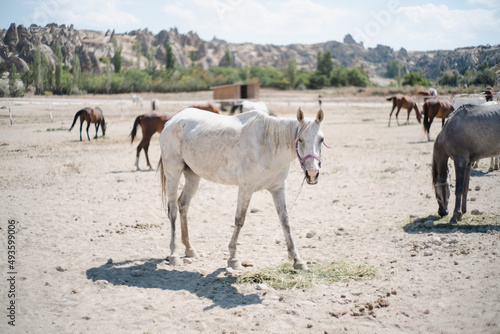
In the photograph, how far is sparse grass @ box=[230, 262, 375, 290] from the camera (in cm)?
427

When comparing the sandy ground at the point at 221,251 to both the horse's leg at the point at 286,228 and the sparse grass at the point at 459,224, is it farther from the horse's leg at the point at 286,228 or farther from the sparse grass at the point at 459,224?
the horse's leg at the point at 286,228

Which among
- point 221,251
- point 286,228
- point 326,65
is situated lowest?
point 221,251

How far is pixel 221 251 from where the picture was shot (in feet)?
18.3

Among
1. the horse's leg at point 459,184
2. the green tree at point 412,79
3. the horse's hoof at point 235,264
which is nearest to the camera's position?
the horse's hoof at point 235,264

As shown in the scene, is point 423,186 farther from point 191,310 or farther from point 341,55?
point 341,55

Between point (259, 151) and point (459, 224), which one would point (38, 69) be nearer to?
point (259, 151)

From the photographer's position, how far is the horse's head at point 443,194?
6.24m

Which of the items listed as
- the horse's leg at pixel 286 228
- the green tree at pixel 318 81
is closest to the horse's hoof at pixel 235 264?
the horse's leg at pixel 286 228

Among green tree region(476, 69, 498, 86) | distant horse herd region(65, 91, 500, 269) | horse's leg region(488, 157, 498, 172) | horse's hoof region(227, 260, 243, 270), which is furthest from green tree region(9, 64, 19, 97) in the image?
horse's leg region(488, 157, 498, 172)

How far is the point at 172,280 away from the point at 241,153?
177cm

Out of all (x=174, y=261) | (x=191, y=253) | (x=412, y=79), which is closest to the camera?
(x=174, y=261)

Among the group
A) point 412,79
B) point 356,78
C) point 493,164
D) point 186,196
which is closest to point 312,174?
point 186,196

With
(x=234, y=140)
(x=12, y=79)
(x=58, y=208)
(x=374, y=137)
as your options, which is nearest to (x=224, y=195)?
(x=58, y=208)

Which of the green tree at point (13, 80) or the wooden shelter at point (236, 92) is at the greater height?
the wooden shelter at point (236, 92)
